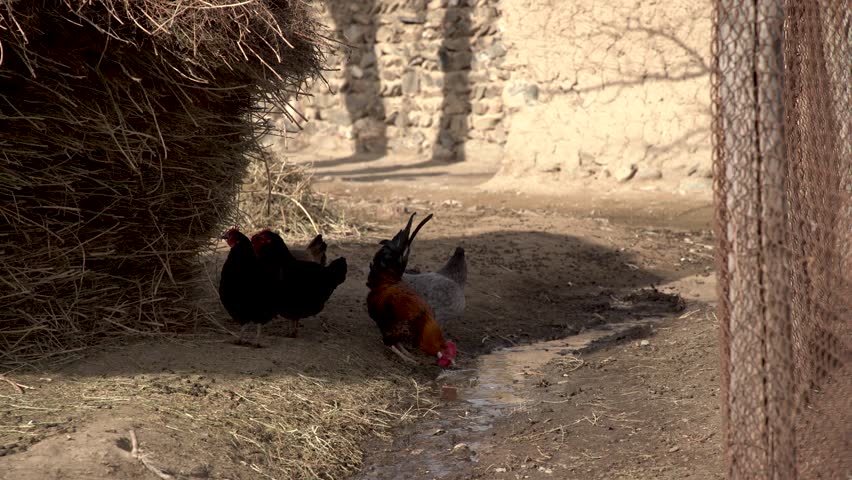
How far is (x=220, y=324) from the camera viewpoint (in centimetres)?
532

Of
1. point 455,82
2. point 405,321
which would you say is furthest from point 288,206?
point 455,82

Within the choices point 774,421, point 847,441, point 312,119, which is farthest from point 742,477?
point 312,119

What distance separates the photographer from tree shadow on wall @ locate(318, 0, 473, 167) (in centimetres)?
1249

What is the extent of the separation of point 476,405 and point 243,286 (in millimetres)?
1396

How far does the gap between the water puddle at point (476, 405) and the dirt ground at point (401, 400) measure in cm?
2

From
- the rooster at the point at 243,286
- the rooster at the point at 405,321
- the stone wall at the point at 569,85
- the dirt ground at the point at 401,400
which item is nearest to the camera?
the dirt ground at the point at 401,400

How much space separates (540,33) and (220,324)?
6262mm

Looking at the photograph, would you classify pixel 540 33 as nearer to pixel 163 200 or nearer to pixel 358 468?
pixel 163 200

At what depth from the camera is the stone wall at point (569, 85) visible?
9727mm

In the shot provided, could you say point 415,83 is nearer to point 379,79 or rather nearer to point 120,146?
point 379,79

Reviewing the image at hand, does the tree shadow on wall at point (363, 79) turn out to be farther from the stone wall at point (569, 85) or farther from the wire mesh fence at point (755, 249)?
the wire mesh fence at point (755, 249)

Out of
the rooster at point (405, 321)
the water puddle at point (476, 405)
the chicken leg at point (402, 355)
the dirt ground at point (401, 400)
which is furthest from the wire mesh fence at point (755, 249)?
the chicken leg at point (402, 355)

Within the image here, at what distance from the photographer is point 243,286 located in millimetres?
4992

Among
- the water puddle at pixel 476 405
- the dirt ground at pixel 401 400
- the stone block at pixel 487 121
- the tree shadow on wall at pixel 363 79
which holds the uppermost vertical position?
the tree shadow on wall at pixel 363 79
